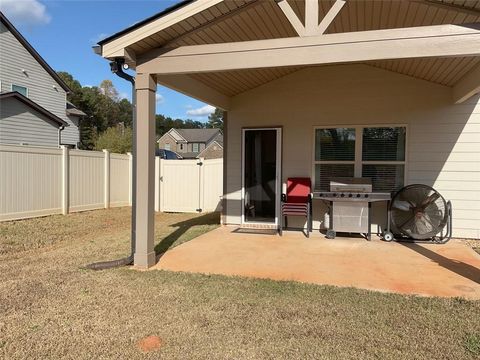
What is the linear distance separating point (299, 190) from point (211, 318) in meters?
4.56

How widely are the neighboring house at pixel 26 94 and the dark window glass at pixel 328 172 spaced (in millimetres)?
10737

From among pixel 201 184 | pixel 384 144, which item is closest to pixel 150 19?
pixel 384 144

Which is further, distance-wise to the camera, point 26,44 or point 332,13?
point 26,44

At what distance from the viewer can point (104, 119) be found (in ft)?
159

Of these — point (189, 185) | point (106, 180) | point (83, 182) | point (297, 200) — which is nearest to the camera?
point (297, 200)

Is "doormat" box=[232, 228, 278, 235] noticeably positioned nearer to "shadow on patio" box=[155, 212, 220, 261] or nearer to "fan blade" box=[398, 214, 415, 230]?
"shadow on patio" box=[155, 212, 220, 261]

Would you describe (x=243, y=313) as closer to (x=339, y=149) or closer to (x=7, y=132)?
(x=339, y=149)

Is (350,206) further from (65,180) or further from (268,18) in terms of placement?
(65,180)

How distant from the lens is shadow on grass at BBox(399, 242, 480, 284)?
4672 millimetres

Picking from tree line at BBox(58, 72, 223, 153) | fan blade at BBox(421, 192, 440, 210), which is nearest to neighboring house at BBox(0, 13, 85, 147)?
tree line at BBox(58, 72, 223, 153)

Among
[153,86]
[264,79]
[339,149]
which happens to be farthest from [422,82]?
[153,86]

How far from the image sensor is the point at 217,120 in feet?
256

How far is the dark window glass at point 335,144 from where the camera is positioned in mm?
7463

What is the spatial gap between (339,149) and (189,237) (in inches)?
130
